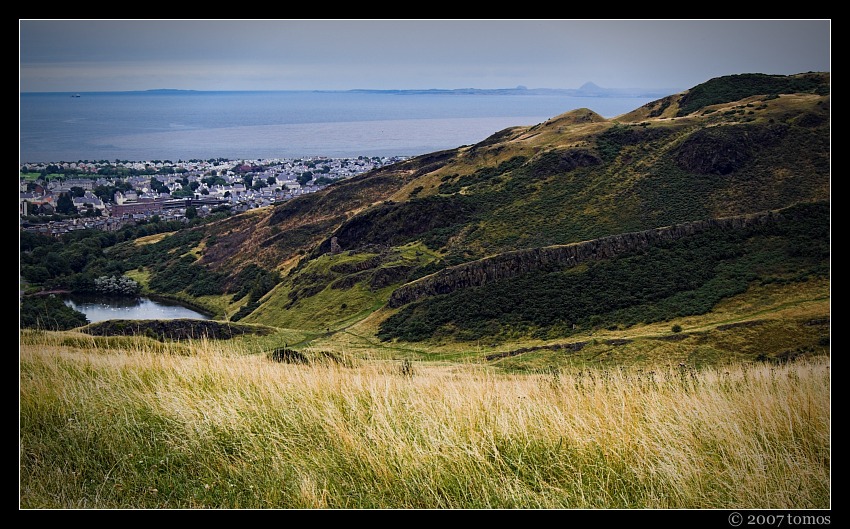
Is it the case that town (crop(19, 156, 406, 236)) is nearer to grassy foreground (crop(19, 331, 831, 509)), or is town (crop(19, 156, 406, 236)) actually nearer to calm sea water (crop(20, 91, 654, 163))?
calm sea water (crop(20, 91, 654, 163))

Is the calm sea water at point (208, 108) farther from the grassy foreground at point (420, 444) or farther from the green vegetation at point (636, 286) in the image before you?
the green vegetation at point (636, 286)

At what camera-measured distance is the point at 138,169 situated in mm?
53250

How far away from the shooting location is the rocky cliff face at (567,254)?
139 feet

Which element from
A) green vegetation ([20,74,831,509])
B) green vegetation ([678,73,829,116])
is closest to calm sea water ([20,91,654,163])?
green vegetation ([20,74,831,509])

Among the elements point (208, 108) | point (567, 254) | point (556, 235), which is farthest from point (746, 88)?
point (208, 108)

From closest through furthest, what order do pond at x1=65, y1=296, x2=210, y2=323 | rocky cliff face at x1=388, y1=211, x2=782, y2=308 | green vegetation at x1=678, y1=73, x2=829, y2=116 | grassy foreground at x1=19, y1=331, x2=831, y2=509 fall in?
1. grassy foreground at x1=19, y1=331, x2=831, y2=509
2. pond at x1=65, y1=296, x2=210, y2=323
3. rocky cliff face at x1=388, y1=211, x2=782, y2=308
4. green vegetation at x1=678, y1=73, x2=829, y2=116

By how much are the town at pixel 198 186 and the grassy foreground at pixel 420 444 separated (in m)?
24.6

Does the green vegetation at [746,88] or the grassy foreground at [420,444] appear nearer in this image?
the grassy foreground at [420,444]

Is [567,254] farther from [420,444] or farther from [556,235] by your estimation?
[420,444]

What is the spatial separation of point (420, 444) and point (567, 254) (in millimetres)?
40574

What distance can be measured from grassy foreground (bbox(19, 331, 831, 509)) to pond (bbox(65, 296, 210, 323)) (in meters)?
28.1

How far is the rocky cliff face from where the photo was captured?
4241 cm

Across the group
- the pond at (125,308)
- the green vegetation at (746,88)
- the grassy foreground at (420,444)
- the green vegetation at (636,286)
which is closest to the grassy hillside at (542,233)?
the green vegetation at (636,286)

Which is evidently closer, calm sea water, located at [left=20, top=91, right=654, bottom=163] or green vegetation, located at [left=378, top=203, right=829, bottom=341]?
calm sea water, located at [left=20, top=91, right=654, bottom=163]
